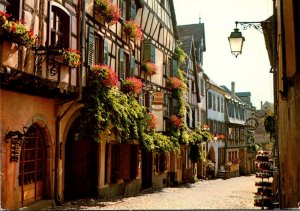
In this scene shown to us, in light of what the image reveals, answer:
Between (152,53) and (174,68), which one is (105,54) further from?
(174,68)

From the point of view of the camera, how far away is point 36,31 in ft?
35.3

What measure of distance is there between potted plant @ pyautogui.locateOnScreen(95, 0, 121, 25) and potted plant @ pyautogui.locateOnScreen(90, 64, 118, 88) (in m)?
2.29

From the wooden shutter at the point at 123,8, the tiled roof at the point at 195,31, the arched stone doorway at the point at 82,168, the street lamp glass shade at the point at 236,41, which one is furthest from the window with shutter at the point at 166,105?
the street lamp glass shade at the point at 236,41

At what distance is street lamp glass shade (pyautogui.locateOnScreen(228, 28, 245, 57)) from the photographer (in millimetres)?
9273

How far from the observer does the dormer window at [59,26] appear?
1175cm

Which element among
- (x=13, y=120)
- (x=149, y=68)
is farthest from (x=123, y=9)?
(x=13, y=120)

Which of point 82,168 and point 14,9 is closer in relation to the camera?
point 14,9

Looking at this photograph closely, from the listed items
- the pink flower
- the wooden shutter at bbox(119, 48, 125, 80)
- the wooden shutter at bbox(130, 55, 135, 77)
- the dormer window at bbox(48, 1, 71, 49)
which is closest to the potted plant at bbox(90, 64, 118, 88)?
the dormer window at bbox(48, 1, 71, 49)

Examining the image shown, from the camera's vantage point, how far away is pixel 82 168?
15.2 meters

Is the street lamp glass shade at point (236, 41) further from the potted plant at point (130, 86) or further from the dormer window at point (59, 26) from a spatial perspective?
the potted plant at point (130, 86)

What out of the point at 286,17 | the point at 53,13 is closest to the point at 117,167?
the point at 53,13

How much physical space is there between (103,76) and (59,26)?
2431mm

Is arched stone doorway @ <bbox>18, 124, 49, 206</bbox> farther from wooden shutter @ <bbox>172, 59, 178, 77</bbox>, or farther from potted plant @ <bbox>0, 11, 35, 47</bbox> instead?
wooden shutter @ <bbox>172, 59, 178, 77</bbox>

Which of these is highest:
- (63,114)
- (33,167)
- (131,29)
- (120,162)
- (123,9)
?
(123,9)
